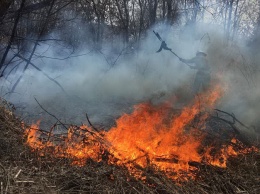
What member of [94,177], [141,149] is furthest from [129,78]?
[94,177]

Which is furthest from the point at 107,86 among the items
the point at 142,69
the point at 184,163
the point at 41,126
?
the point at 184,163

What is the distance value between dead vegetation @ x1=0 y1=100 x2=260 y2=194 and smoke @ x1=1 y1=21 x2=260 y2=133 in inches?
116

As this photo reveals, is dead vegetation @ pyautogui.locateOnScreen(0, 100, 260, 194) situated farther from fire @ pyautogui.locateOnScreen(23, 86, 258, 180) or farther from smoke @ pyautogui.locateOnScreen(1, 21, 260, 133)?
smoke @ pyautogui.locateOnScreen(1, 21, 260, 133)

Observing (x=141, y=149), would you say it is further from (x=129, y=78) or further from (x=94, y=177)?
(x=129, y=78)

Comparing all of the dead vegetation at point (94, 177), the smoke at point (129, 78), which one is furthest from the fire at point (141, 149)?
the smoke at point (129, 78)

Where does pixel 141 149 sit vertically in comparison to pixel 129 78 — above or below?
above

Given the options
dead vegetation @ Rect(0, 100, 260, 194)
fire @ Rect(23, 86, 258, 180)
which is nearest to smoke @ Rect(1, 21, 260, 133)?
fire @ Rect(23, 86, 258, 180)

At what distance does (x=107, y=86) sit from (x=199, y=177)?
8131 millimetres

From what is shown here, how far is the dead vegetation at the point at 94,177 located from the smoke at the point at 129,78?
295 centimetres

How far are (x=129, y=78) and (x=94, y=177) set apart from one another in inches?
371

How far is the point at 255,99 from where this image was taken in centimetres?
934

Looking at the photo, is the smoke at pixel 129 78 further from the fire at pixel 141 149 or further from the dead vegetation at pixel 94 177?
the dead vegetation at pixel 94 177

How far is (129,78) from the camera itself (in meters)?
13.0

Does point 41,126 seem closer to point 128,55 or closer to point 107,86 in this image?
point 107,86
